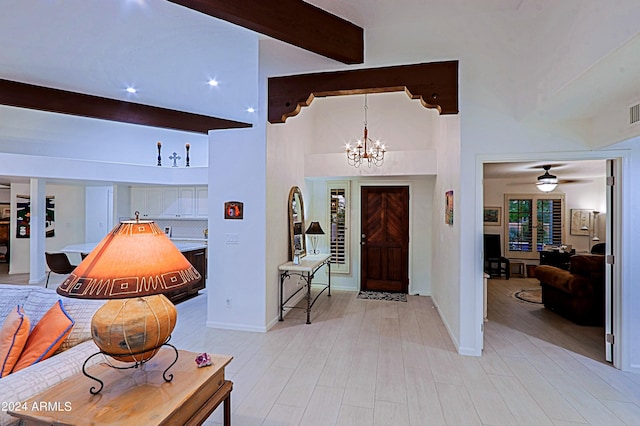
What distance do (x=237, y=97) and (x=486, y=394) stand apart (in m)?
3.97

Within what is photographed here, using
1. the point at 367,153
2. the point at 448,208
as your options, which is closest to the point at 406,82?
the point at 448,208

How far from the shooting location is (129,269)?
143 centimetres

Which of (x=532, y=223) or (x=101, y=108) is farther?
(x=532, y=223)

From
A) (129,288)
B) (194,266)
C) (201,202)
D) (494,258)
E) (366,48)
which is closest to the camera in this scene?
(129,288)

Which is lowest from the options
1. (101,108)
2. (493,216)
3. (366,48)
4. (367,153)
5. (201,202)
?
(493,216)

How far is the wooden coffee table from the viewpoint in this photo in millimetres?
1302

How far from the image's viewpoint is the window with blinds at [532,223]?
7.64 meters

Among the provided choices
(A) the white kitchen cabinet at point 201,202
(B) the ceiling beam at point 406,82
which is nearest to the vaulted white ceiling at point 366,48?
(B) the ceiling beam at point 406,82

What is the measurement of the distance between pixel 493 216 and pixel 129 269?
834cm

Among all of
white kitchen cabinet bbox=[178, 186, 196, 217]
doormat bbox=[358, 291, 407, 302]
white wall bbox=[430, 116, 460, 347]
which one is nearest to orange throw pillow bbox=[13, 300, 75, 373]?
white wall bbox=[430, 116, 460, 347]

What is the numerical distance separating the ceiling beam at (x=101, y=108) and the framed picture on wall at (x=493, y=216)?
6.62m

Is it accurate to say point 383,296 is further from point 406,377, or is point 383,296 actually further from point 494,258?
point 494,258

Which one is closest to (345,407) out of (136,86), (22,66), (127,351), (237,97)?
(127,351)

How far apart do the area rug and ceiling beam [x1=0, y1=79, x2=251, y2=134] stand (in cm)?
545
